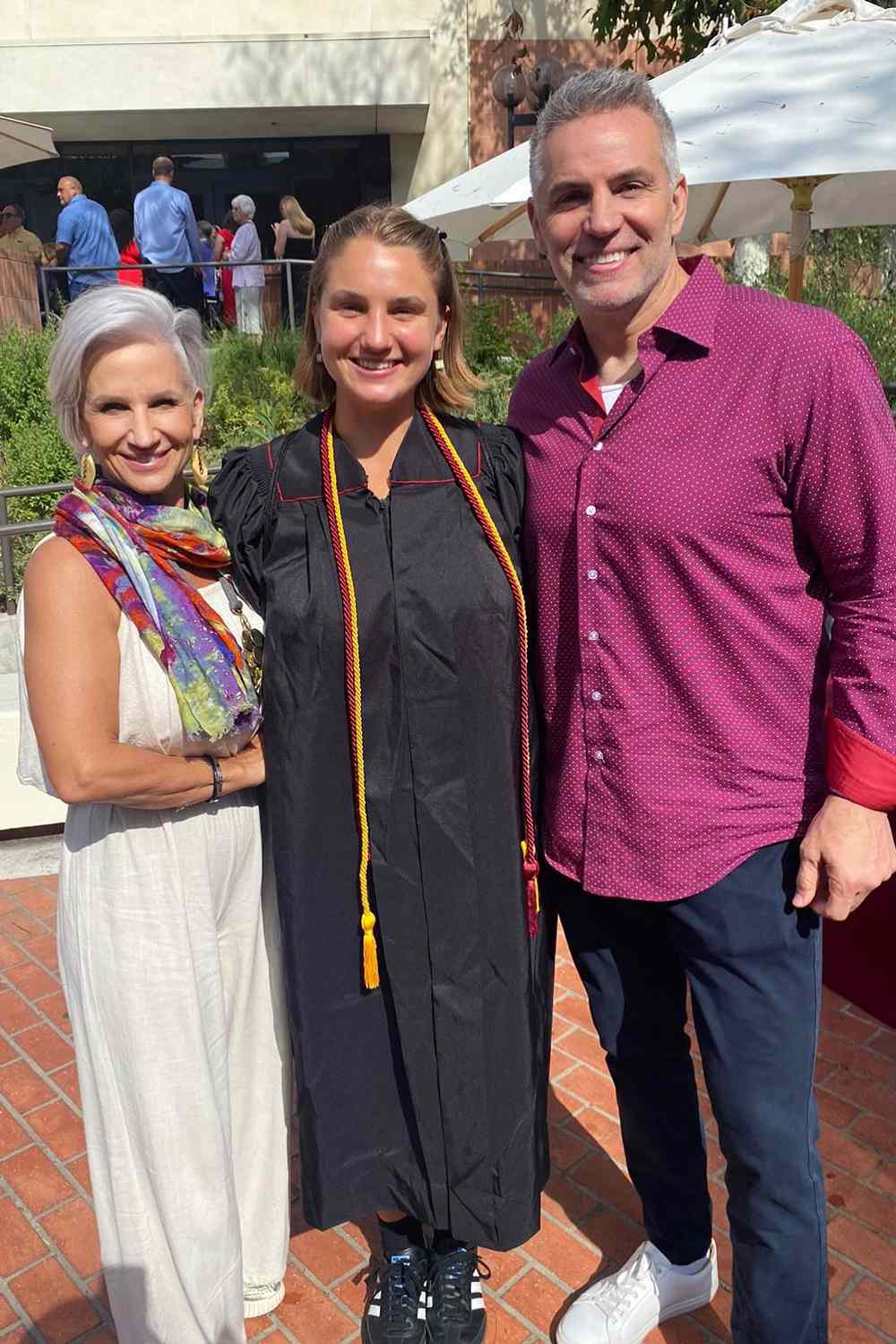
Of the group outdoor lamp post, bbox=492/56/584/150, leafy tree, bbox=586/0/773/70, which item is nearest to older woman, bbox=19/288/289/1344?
leafy tree, bbox=586/0/773/70

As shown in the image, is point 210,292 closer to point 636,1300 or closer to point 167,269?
point 167,269

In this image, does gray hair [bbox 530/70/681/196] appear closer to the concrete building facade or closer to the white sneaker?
the white sneaker

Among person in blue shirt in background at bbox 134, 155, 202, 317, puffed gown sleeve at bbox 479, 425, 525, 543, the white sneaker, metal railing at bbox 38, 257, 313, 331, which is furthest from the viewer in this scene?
person in blue shirt in background at bbox 134, 155, 202, 317

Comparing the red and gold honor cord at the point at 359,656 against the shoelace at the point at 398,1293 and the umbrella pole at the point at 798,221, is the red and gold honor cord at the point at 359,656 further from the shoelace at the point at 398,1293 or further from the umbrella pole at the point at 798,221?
the umbrella pole at the point at 798,221

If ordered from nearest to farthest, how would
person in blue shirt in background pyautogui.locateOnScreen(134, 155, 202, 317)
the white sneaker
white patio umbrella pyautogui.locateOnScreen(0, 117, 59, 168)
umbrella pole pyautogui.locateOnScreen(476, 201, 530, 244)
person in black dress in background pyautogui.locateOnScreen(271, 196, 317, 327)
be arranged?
the white sneaker < umbrella pole pyautogui.locateOnScreen(476, 201, 530, 244) < white patio umbrella pyautogui.locateOnScreen(0, 117, 59, 168) < person in black dress in background pyautogui.locateOnScreen(271, 196, 317, 327) < person in blue shirt in background pyautogui.locateOnScreen(134, 155, 202, 317)

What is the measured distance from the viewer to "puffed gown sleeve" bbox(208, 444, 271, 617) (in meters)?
2.10

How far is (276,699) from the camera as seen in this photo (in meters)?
2.04

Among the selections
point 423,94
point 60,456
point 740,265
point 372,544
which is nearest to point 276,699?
point 372,544

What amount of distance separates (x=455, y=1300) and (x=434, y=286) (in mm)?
2064

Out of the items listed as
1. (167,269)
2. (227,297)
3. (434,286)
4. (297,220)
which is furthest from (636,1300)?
(297,220)

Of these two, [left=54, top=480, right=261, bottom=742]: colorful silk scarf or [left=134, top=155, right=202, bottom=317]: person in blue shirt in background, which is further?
[left=134, top=155, right=202, bottom=317]: person in blue shirt in background

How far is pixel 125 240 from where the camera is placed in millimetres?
15664

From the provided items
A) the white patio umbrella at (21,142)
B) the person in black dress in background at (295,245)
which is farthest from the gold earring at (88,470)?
the person in black dress in background at (295,245)

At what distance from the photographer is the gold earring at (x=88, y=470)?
2004mm
